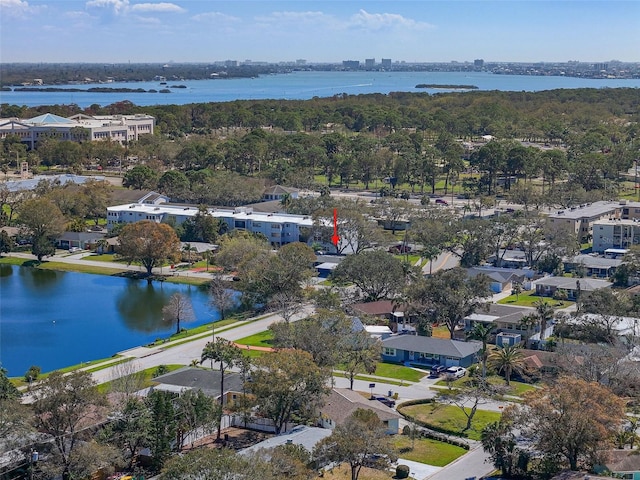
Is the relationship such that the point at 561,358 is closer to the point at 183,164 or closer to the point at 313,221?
the point at 313,221

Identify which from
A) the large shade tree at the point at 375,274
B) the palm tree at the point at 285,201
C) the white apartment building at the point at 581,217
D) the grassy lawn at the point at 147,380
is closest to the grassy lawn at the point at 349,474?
the grassy lawn at the point at 147,380

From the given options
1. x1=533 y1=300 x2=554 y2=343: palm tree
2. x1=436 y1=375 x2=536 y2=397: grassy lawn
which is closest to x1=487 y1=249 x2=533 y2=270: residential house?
x1=533 y1=300 x2=554 y2=343: palm tree

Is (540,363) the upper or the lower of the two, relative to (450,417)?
upper

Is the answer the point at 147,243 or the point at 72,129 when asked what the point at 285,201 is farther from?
the point at 72,129

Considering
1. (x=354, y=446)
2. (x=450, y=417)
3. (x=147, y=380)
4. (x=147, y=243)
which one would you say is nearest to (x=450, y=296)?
(x=450, y=417)

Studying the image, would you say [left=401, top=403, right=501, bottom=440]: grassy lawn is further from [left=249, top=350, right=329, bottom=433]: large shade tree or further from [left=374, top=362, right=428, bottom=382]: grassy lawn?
[left=249, top=350, right=329, bottom=433]: large shade tree

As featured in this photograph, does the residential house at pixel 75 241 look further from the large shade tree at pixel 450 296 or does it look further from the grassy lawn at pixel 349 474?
the grassy lawn at pixel 349 474

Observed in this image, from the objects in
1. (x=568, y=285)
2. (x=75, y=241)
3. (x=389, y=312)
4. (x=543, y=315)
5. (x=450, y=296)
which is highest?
(x=450, y=296)
